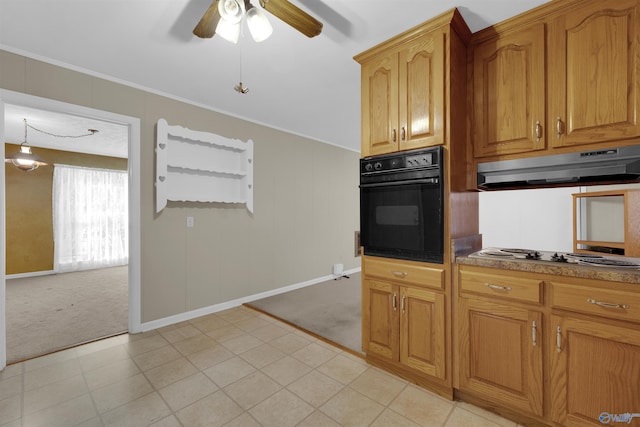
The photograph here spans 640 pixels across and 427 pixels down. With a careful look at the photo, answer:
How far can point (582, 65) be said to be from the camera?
5.06 ft

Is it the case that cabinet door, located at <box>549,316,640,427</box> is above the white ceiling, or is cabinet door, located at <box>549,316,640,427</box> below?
below

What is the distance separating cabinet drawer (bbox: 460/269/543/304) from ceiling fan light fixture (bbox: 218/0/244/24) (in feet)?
6.18

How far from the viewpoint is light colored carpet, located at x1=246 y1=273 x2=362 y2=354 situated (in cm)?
267

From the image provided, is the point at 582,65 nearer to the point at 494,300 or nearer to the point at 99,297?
the point at 494,300

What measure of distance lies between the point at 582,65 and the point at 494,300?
1438mm

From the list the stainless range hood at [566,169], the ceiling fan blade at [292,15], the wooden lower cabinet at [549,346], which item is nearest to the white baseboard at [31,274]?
the ceiling fan blade at [292,15]

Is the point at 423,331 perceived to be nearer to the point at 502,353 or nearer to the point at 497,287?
the point at 502,353

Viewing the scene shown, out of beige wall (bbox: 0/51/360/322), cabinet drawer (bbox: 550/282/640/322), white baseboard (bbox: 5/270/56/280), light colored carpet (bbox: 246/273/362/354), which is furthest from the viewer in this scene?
white baseboard (bbox: 5/270/56/280)

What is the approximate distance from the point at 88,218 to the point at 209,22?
6.19 metres

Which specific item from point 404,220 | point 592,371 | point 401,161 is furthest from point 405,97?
point 592,371

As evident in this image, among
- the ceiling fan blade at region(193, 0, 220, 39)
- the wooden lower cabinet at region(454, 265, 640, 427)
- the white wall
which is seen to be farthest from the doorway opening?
the white wall

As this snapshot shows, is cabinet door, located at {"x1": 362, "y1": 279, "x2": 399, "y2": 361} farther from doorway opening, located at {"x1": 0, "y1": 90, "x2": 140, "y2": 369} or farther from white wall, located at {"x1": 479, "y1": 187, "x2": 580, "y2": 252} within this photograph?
doorway opening, located at {"x1": 0, "y1": 90, "x2": 140, "y2": 369}

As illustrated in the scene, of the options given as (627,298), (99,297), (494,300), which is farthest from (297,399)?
(99,297)

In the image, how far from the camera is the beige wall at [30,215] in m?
4.96
